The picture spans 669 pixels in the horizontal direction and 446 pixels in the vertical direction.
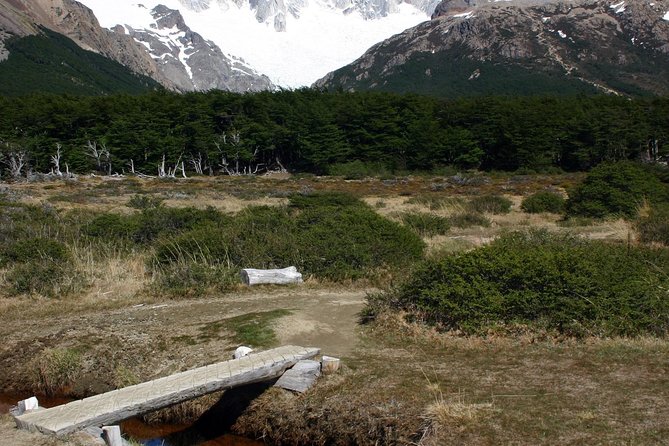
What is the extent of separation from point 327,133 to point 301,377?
63.3 meters

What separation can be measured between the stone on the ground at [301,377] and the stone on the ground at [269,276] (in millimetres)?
5131

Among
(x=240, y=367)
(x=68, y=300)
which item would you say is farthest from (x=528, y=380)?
(x=68, y=300)

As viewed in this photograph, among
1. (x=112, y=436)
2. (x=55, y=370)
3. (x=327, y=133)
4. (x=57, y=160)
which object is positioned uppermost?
(x=327, y=133)

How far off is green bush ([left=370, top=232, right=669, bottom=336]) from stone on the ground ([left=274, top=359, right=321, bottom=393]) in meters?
2.31

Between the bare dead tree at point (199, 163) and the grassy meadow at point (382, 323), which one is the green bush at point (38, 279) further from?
the bare dead tree at point (199, 163)

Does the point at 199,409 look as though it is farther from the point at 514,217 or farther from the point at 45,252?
the point at 514,217

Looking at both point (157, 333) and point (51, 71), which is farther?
point (51, 71)

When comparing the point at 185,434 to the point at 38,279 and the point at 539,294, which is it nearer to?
the point at 539,294

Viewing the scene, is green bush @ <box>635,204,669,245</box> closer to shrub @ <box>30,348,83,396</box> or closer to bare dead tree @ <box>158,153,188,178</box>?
shrub @ <box>30,348,83,396</box>

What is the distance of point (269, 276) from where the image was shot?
504 inches

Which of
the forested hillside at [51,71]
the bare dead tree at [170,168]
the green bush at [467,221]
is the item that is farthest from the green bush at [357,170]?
the forested hillside at [51,71]

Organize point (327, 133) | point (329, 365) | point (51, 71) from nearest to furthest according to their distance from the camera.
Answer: point (329, 365) → point (327, 133) → point (51, 71)

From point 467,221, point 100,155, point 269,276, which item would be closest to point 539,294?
point 269,276

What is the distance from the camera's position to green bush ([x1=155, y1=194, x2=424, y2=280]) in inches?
524
